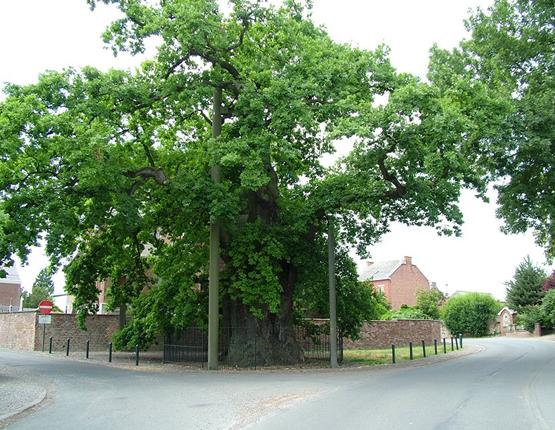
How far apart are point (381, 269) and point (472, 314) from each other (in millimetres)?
19565

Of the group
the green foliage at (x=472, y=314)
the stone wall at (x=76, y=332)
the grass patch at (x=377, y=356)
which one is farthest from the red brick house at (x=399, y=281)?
the stone wall at (x=76, y=332)

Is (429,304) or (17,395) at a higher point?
(429,304)

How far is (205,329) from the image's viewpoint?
69.4ft

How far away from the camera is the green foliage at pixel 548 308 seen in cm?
4809

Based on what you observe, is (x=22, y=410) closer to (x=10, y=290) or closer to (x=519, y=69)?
(x=519, y=69)

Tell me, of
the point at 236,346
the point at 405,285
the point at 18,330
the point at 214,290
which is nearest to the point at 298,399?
the point at 214,290

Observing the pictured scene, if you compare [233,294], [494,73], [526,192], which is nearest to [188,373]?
[233,294]

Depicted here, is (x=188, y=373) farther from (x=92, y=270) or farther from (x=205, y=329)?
(x=92, y=270)

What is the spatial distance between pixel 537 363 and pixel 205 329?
1273 centimetres

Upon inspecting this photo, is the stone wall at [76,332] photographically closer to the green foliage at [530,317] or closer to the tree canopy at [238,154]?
the tree canopy at [238,154]

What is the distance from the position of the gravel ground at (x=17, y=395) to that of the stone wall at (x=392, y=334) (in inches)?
852

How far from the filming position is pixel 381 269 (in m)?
71.8

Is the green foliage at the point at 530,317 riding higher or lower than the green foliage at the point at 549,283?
lower

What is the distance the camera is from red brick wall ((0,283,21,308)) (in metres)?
72.5
